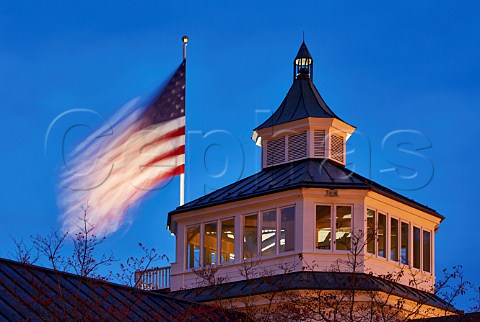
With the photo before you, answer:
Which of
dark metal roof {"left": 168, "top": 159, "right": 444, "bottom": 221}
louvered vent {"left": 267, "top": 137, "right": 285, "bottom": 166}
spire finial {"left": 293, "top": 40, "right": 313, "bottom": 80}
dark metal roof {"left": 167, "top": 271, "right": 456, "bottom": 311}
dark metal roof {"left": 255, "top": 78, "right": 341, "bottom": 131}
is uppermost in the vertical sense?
spire finial {"left": 293, "top": 40, "right": 313, "bottom": 80}

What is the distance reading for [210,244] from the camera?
5072cm

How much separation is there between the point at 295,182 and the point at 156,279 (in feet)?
28.2

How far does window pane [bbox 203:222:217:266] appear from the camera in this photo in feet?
166

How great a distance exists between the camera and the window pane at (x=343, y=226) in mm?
47969

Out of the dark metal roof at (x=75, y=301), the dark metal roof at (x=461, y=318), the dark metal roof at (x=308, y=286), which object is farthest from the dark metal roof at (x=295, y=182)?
the dark metal roof at (x=75, y=301)

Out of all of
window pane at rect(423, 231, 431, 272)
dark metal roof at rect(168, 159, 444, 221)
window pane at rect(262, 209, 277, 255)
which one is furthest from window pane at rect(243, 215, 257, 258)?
window pane at rect(423, 231, 431, 272)

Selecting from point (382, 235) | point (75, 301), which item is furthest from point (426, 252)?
point (75, 301)

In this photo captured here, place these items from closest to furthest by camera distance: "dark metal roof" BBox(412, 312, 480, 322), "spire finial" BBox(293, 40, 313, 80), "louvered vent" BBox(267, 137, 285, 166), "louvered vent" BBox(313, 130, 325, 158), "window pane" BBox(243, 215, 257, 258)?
1. "dark metal roof" BBox(412, 312, 480, 322)
2. "window pane" BBox(243, 215, 257, 258)
3. "louvered vent" BBox(313, 130, 325, 158)
4. "louvered vent" BBox(267, 137, 285, 166)
5. "spire finial" BBox(293, 40, 313, 80)

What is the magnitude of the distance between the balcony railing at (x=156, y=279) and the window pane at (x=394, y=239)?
9.77 meters

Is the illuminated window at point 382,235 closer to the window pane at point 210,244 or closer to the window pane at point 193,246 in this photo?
the window pane at point 210,244

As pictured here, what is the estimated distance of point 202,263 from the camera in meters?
50.4

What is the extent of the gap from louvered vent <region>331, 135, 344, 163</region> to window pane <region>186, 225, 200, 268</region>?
665cm

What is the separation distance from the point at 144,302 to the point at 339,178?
35.9 feet

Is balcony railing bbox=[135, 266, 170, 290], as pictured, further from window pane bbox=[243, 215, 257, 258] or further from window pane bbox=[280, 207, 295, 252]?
window pane bbox=[280, 207, 295, 252]
